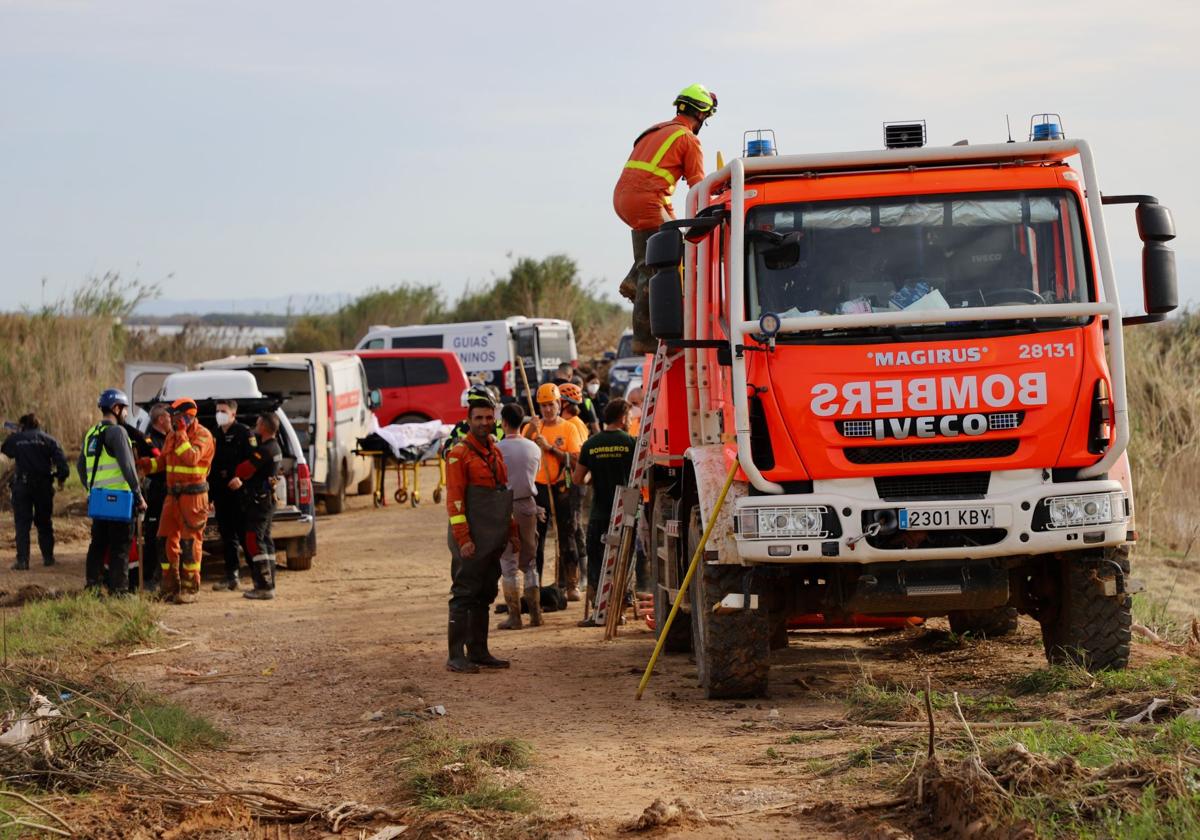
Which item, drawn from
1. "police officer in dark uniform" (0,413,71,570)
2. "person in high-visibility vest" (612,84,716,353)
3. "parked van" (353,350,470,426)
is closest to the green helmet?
"person in high-visibility vest" (612,84,716,353)

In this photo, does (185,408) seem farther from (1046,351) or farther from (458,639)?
(1046,351)

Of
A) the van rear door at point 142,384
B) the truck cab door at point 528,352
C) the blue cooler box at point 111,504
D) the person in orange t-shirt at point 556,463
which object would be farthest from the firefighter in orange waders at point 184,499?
the truck cab door at point 528,352

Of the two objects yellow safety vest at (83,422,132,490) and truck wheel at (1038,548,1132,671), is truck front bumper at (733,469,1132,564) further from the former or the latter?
yellow safety vest at (83,422,132,490)

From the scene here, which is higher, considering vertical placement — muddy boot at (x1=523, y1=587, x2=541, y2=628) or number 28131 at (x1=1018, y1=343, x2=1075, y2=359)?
number 28131 at (x1=1018, y1=343, x2=1075, y2=359)

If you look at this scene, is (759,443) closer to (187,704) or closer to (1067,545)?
(1067,545)

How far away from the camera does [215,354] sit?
140 ft

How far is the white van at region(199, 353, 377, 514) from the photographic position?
20953 millimetres

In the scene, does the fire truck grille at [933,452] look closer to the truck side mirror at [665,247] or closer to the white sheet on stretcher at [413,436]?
the truck side mirror at [665,247]

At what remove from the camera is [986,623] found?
1116cm

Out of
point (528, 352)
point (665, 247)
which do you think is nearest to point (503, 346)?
point (528, 352)

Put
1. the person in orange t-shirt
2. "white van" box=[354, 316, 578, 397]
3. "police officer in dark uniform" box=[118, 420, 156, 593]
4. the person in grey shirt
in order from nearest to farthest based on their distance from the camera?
1. the person in grey shirt
2. the person in orange t-shirt
3. "police officer in dark uniform" box=[118, 420, 156, 593]
4. "white van" box=[354, 316, 578, 397]

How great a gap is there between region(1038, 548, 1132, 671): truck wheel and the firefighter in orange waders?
8.39 meters

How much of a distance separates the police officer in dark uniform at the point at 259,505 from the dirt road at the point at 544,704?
0.29m

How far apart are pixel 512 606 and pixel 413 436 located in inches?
411
